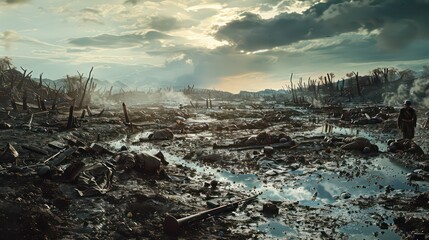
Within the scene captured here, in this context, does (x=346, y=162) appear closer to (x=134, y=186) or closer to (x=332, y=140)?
(x=332, y=140)

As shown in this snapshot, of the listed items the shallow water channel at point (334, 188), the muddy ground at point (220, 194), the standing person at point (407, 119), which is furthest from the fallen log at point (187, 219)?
the standing person at point (407, 119)

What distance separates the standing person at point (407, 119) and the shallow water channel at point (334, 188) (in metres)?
2.34

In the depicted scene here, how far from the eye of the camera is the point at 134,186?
8.84m

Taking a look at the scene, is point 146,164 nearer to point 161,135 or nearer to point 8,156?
point 8,156

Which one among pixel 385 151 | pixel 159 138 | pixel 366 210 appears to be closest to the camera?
pixel 366 210

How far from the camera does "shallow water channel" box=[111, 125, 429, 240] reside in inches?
259

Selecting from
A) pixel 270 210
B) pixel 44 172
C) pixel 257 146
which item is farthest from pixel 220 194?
pixel 257 146

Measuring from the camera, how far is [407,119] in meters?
14.3

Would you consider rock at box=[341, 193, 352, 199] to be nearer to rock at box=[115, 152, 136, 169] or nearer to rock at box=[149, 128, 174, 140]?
rock at box=[115, 152, 136, 169]

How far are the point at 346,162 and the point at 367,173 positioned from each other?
69.1 inches

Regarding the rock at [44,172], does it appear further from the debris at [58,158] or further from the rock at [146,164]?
the rock at [146,164]

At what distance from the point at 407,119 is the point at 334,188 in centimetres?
755

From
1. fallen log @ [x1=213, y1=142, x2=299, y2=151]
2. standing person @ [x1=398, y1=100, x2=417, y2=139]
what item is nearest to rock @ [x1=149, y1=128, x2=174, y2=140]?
fallen log @ [x1=213, y1=142, x2=299, y2=151]

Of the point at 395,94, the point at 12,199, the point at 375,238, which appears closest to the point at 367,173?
the point at 375,238
